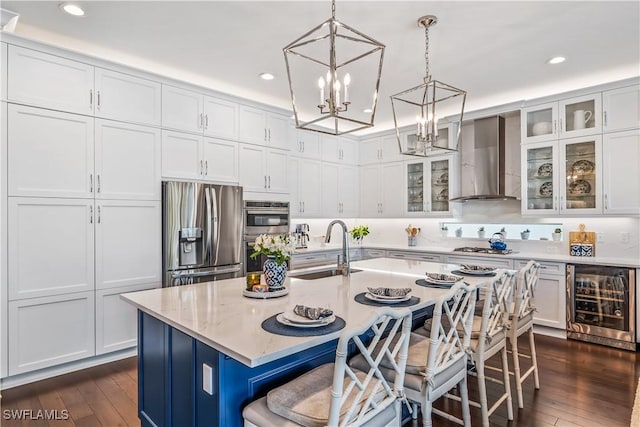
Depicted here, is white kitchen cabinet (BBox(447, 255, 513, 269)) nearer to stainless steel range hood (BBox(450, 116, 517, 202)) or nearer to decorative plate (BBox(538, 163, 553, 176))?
stainless steel range hood (BBox(450, 116, 517, 202))

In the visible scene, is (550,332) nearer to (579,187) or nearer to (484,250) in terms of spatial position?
(484,250)

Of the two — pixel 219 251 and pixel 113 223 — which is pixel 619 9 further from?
pixel 113 223

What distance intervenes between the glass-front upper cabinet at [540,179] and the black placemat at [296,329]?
3788mm

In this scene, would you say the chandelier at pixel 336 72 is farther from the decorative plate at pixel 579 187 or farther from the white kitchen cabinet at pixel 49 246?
the decorative plate at pixel 579 187

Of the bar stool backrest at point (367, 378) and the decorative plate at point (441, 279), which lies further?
the decorative plate at point (441, 279)

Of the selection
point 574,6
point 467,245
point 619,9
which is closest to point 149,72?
point 574,6

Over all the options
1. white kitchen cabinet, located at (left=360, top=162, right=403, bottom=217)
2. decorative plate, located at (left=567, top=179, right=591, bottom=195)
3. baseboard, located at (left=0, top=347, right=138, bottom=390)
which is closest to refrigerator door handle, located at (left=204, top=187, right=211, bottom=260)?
baseboard, located at (left=0, top=347, right=138, bottom=390)

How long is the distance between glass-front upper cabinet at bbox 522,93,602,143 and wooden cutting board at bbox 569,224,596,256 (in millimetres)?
1120

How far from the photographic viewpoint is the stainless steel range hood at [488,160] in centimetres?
474

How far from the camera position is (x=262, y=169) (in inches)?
179

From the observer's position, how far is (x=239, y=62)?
3582 millimetres

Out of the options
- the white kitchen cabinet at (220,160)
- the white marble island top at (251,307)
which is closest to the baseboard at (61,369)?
the white marble island top at (251,307)

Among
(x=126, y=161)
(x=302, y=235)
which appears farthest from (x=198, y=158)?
(x=302, y=235)

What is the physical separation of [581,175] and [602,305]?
1.42 m
